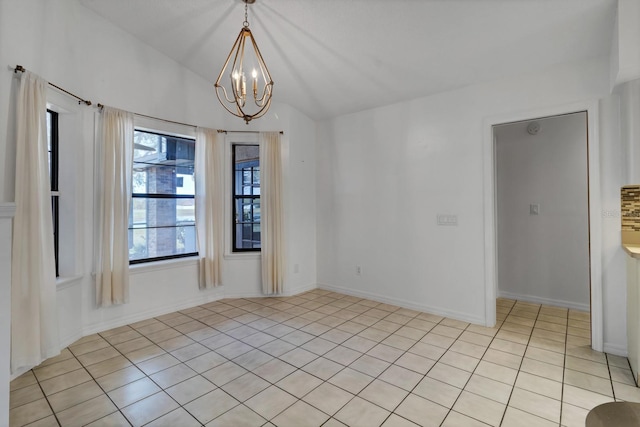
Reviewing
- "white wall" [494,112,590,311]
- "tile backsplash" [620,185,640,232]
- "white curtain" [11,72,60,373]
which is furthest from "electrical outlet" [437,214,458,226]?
"white curtain" [11,72,60,373]

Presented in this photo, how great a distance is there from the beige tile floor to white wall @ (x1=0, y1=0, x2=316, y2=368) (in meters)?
0.40

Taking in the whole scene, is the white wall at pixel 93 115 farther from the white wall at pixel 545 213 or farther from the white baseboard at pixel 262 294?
the white wall at pixel 545 213

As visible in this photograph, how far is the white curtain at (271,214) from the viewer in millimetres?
4324

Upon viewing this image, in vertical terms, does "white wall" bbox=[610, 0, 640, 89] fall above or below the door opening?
above

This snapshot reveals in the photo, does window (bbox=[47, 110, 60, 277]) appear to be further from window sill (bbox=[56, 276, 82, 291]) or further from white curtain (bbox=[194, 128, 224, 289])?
white curtain (bbox=[194, 128, 224, 289])

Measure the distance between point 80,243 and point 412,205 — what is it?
3705mm

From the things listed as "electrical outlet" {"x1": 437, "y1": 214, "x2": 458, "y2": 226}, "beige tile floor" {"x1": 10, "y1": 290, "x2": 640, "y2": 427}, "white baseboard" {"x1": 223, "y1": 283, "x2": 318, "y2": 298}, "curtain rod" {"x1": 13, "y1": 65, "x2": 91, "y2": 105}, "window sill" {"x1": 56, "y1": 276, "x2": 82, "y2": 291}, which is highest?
"curtain rod" {"x1": 13, "y1": 65, "x2": 91, "y2": 105}

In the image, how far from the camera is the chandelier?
2.31 metres

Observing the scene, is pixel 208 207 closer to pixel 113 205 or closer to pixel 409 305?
pixel 113 205

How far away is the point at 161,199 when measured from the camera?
393 cm

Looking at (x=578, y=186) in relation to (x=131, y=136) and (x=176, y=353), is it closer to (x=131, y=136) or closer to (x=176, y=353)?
(x=176, y=353)

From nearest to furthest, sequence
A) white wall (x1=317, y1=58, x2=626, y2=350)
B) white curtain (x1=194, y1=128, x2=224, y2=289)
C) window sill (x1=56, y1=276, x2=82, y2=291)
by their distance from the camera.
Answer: window sill (x1=56, y1=276, x2=82, y2=291)
white wall (x1=317, y1=58, x2=626, y2=350)
white curtain (x1=194, y1=128, x2=224, y2=289)

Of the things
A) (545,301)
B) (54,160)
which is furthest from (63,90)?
(545,301)

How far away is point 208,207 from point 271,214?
0.85 metres
